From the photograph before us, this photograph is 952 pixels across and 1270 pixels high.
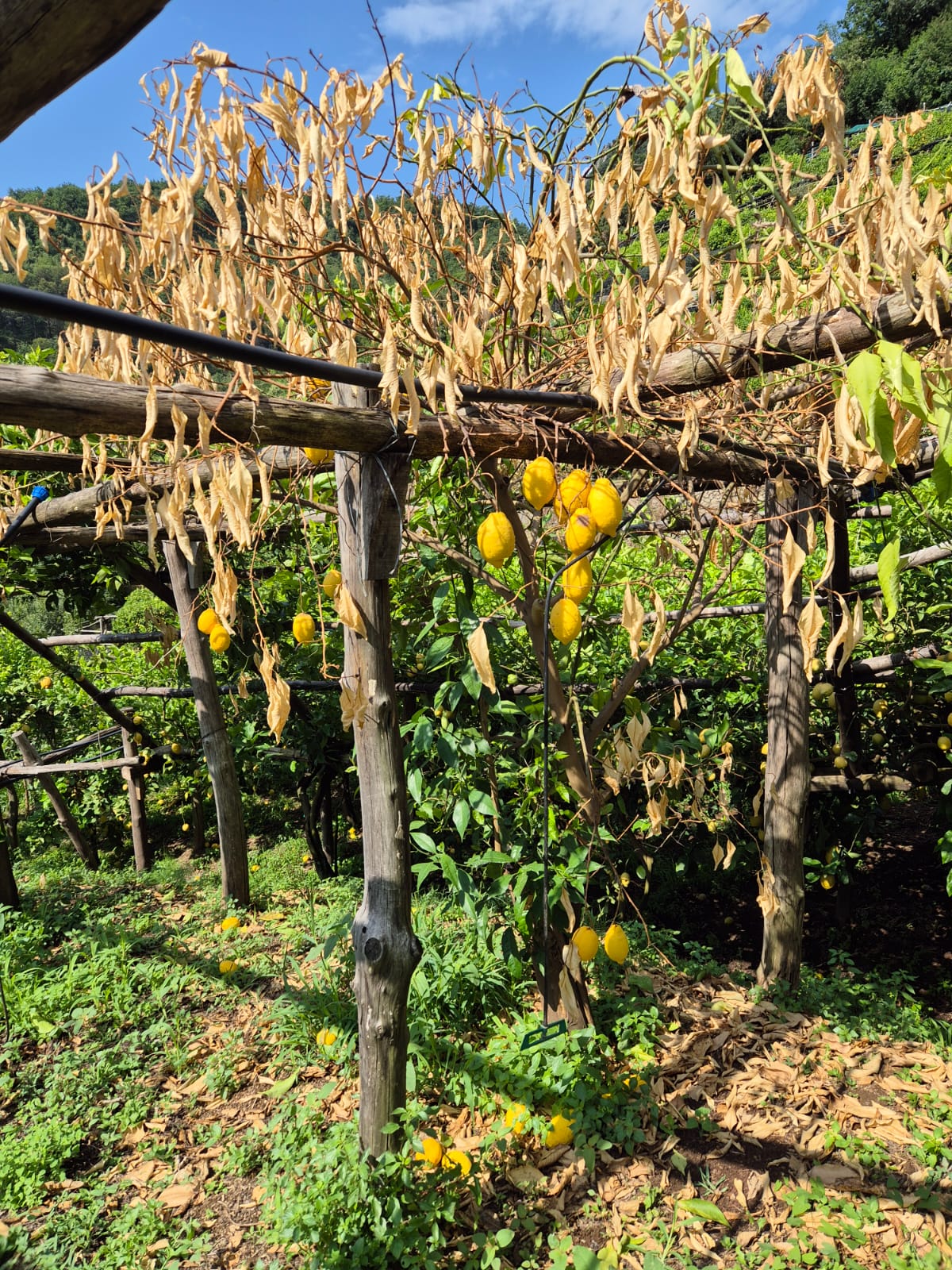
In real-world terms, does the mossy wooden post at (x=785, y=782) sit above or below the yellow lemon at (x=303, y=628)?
below

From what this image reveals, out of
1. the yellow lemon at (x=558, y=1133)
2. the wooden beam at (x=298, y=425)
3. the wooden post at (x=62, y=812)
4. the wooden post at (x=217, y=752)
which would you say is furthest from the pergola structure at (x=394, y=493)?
the wooden post at (x=62, y=812)

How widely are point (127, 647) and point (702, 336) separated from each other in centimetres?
626

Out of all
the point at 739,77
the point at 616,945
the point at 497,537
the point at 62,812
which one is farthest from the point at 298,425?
the point at 62,812

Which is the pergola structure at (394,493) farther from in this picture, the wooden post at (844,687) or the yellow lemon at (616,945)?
the yellow lemon at (616,945)

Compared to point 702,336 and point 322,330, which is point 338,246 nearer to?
point 322,330

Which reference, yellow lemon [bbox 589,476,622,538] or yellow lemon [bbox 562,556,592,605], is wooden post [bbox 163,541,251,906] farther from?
yellow lemon [bbox 589,476,622,538]

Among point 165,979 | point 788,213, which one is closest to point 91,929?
point 165,979

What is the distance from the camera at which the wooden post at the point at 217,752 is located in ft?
13.6

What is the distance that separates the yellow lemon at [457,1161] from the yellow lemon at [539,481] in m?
1.80

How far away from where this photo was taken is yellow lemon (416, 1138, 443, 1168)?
1952 mm

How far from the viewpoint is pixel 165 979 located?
3311mm

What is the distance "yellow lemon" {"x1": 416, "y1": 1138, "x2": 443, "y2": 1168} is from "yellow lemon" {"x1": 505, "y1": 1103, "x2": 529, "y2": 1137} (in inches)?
11.2

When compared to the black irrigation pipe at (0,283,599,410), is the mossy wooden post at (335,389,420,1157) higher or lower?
lower

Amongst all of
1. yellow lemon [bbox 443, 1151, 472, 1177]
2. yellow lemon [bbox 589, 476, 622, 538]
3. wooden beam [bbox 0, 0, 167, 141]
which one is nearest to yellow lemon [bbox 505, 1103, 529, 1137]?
yellow lemon [bbox 443, 1151, 472, 1177]
